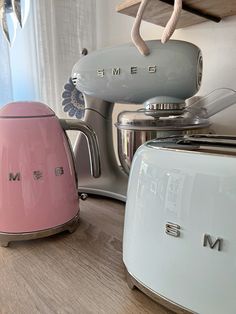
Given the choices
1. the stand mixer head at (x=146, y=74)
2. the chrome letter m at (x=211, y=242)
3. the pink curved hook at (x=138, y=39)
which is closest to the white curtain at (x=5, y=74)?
the stand mixer head at (x=146, y=74)

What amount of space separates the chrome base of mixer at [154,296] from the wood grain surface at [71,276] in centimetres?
1

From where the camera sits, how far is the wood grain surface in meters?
0.32

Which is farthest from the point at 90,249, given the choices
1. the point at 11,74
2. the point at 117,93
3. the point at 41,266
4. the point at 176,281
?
the point at 11,74

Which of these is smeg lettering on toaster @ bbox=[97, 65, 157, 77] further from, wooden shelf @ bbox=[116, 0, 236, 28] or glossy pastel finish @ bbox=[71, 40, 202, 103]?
wooden shelf @ bbox=[116, 0, 236, 28]

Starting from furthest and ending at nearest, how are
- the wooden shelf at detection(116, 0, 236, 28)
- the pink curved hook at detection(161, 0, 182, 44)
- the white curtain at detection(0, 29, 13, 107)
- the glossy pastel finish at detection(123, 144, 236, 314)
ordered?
the white curtain at detection(0, 29, 13, 107) → the wooden shelf at detection(116, 0, 236, 28) → the pink curved hook at detection(161, 0, 182, 44) → the glossy pastel finish at detection(123, 144, 236, 314)

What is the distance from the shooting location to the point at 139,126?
52 cm

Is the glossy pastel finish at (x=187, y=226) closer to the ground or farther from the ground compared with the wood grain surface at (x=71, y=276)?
farther from the ground

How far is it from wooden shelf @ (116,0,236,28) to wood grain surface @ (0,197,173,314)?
46cm

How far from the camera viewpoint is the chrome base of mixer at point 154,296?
0.29 metres

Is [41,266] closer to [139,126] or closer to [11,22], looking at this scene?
[139,126]

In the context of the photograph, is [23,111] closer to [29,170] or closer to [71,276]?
[29,170]

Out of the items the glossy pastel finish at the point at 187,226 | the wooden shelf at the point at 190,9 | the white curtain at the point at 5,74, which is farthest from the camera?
A: the white curtain at the point at 5,74

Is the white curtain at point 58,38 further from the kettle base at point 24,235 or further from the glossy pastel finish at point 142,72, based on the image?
the kettle base at point 24,235

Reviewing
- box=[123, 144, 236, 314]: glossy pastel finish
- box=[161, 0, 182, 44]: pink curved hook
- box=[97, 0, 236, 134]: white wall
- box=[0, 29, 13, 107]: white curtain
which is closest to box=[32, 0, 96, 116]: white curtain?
box=[0, 29, 13, 107]: white curtain
